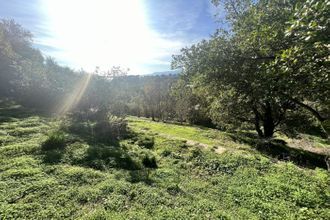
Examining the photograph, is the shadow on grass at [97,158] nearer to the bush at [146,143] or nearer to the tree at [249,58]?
the bush at [146,143]

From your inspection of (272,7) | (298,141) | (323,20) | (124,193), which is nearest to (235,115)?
(298,141)

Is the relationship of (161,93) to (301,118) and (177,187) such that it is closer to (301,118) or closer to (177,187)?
(301,118)

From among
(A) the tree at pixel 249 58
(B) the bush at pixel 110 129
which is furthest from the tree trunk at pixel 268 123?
(B) the bush at pixel 110 129

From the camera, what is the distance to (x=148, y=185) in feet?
26.1

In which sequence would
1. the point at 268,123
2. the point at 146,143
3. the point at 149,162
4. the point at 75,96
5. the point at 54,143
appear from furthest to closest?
the point at 75,96, the point at 268,123, the point at 146,143, the point at 54,143, the point at 149,162

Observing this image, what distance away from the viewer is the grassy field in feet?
20.5

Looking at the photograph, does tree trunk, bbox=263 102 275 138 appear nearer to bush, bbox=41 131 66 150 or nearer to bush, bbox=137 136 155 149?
bush, bbox=137 136 155 149

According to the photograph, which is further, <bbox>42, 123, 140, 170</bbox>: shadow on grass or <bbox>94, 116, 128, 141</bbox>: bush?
<bbox>94, 116, 128, 141</bbox>: bush

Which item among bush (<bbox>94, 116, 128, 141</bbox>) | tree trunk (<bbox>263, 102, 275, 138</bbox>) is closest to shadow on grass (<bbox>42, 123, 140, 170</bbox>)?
bush (<bbox>94, 116, 128, 141</bbox>)

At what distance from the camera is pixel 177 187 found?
307 inches

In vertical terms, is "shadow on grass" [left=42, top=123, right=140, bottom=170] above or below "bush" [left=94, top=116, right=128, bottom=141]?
below

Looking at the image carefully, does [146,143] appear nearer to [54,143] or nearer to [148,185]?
[54,143]

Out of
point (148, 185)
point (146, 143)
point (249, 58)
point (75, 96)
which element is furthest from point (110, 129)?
point (249, 58)

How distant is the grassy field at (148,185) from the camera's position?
6242 millimetres
